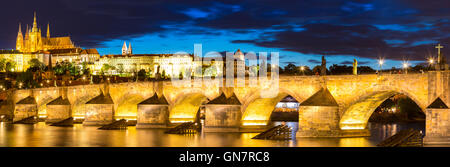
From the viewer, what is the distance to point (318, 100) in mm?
37938

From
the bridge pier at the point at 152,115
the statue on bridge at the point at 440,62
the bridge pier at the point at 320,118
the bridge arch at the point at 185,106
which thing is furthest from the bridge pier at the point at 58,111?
the statue on bridge at the point at 440,62

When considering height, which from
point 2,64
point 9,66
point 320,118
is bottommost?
point 320,118

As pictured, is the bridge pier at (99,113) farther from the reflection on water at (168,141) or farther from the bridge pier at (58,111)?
the reflection on water at (168,141)

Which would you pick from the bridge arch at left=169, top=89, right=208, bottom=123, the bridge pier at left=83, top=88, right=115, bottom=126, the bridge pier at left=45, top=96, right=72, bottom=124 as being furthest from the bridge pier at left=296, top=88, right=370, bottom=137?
the bridge pier at left=45, top=96, right=72, bottom=124

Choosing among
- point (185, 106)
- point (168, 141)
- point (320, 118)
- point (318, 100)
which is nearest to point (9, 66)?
point (185, 106)

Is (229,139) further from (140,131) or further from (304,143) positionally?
(140,131)

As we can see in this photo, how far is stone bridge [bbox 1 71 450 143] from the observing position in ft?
108

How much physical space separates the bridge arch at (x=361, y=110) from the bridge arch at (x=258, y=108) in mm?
Answer: 6630

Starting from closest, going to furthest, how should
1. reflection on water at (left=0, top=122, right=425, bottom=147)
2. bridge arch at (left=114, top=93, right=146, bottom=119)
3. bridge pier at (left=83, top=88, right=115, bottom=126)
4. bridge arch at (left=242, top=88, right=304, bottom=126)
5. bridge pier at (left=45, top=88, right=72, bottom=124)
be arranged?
reflection on water at (left=0, top=122, right=425, bottom=147) < bridge arch at (left=242, top=88, right=304, bottom=126) < bridge pier at (left=83, top=88, right=115, bottom=126) < bridge arch at (left=114, top=93, right=146, bottom=119) < bridge pier at (left=45, top=88, right=72, bottom=124)

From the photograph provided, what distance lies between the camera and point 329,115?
122ft

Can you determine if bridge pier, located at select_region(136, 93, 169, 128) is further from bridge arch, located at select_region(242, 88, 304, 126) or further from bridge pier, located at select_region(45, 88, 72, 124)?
bridge pier, located at select_region(45, 88, 72, 124)

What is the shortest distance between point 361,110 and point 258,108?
34.4 feet

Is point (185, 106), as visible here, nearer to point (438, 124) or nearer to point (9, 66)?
point (438, 124)
